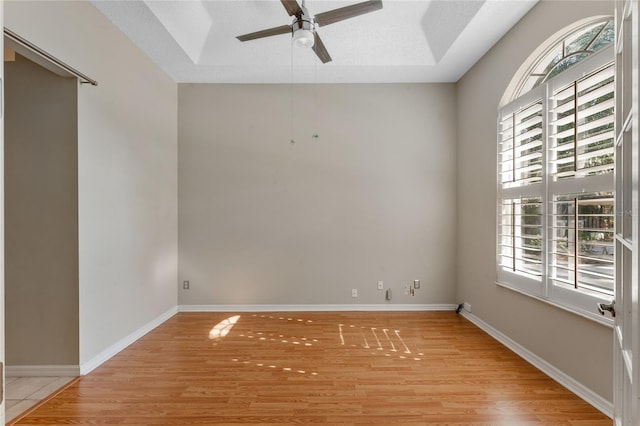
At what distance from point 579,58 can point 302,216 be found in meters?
3.27

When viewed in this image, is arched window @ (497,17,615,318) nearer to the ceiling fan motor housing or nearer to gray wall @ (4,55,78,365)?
the ceiling fan motor housing

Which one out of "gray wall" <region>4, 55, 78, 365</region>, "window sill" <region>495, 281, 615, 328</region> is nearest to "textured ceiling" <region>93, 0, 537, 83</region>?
"gray wall" <region>4, 55, 78, 365</region>

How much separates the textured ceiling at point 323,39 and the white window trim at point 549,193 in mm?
769

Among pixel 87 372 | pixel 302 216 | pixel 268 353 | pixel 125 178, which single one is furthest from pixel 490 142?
pixel 87 372

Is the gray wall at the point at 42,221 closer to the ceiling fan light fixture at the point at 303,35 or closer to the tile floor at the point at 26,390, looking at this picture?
the tile floor at the point at 26,390

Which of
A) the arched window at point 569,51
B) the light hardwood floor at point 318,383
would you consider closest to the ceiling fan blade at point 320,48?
the arched window at point 569,51

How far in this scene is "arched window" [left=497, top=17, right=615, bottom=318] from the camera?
2.35 m

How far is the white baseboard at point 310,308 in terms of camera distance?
180 inches

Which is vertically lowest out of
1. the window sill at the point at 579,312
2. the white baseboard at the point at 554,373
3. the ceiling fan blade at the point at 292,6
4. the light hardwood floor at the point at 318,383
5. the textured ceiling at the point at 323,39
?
the light hardwood floor at the point at 318,383

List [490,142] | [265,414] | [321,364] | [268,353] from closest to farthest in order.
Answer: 1. [265,414]
2. [321,364]
3. [268,353]
4. [490,142]

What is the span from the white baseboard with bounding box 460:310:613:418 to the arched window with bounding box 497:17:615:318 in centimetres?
53

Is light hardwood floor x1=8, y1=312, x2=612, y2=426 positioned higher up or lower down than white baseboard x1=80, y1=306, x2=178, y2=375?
lower down

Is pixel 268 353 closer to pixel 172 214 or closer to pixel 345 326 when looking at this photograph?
pixel 345 326

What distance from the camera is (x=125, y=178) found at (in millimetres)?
3391
